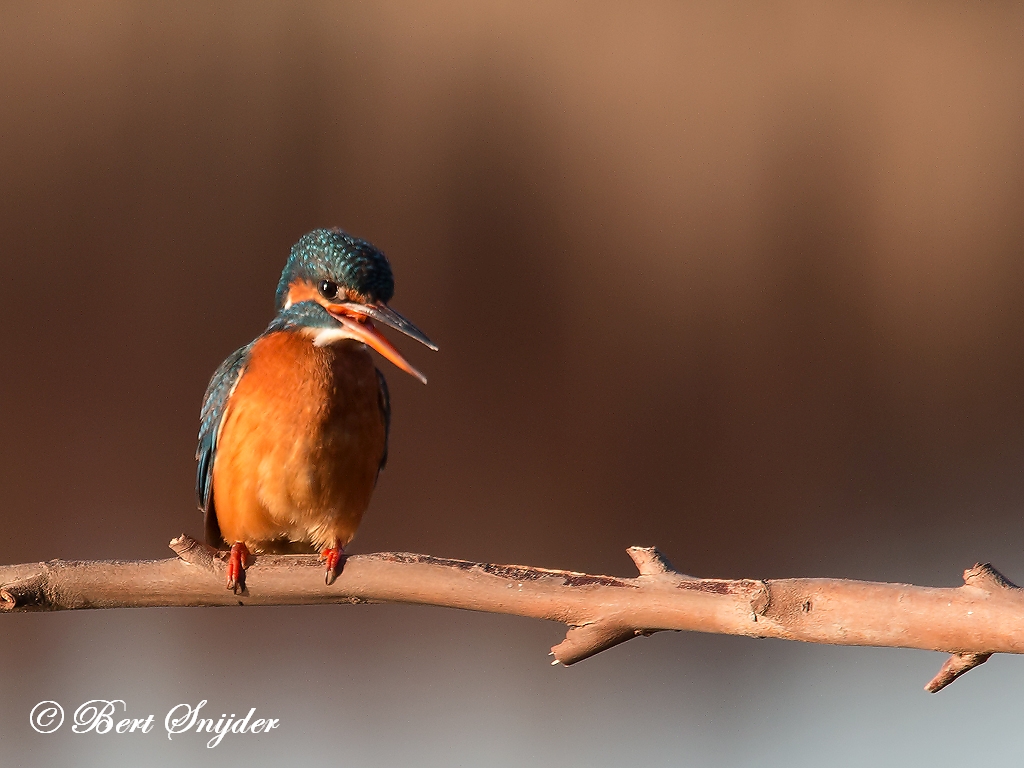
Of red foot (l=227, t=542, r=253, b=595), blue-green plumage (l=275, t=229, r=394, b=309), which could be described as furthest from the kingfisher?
red foot (l=227, t=542, r=253, b=595)

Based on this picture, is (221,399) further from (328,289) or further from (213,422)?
(328,289)

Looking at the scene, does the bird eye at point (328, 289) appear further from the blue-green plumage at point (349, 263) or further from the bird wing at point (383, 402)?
the bird wing at point (383, 402)

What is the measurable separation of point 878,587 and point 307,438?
0.80 m

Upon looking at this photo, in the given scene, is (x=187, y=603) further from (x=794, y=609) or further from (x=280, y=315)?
(x=794, y=609)

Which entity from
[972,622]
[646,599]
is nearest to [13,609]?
[646,599]

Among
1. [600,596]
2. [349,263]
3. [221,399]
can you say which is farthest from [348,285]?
[600,596]

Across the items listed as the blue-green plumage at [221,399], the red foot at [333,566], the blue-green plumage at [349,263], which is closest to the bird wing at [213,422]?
the blue-green plumage at [221,399]

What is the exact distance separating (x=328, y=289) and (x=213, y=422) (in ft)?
1.06

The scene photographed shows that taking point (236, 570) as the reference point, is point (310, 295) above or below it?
above

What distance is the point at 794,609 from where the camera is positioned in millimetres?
959

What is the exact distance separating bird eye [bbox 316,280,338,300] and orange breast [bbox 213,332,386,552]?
0.31 feet

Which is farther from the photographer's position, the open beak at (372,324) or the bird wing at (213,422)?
the bird wing at (213,422)

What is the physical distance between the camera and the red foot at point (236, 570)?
1146 mm

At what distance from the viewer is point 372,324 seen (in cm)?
146
